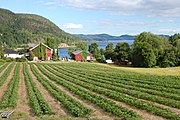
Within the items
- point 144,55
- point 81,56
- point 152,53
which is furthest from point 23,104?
point 81,56

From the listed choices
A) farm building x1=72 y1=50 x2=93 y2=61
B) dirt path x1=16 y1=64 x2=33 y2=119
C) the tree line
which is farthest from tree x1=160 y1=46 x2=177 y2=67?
dirt path x1=16 y1=64 x2=33 y2=119

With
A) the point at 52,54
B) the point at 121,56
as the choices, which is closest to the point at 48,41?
the point at 52,54

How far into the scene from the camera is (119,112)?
672 inches

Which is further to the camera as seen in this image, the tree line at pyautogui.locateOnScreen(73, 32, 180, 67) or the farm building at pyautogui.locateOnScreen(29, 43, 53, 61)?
the farm building at pyautogui.locateOnScreen(29, 43, 53, 61)

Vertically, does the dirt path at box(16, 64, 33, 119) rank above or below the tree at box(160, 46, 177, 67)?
below

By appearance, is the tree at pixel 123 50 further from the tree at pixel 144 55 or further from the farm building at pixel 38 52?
the farm building at pixel 38 52

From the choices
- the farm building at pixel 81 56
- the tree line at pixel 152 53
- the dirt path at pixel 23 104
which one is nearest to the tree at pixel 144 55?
the tree line at pixel 152 53

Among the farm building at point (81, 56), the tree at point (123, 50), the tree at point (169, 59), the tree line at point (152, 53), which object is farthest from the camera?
the farm building at point (81, 56)

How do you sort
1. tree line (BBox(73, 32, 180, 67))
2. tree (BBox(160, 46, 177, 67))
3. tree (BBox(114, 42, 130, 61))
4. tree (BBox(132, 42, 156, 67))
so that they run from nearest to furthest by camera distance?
tree (BBox(132, 42, 156, 67)) → tree line (BBox(73, 32, 180, 67)) → tree (BBox(160, 46, 177, 67)) → tree (BBox(114, 42, 130, 61))

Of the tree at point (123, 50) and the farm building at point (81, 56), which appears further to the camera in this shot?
the farm building at point (81, 56)

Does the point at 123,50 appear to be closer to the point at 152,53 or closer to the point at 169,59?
the point at 152,53

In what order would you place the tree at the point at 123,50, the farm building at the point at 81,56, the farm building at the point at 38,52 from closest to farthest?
the farm building at the point at 38,52, the tree at the point at 123,50, the farm building at the point at 81,56

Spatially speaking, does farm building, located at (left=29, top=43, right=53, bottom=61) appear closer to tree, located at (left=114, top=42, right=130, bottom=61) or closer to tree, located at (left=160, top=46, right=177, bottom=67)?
tree, located at (left=114, top=42, right=130, bottom=61)

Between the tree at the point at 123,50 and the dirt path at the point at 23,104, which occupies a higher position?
the tree at the point at 123,50
